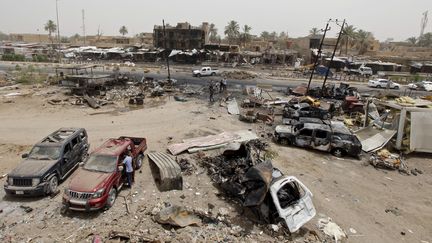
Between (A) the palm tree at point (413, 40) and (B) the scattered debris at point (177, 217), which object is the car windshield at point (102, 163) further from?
(A) the palm tree at point (413, 40)

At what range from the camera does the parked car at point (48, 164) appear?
34.0 feet

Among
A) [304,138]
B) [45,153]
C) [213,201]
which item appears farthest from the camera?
[304,138]

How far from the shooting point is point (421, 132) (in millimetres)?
17500

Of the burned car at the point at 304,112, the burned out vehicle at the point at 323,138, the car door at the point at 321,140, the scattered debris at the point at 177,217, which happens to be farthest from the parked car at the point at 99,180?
the burned car at the point at 304,112

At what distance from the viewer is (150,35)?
107 m

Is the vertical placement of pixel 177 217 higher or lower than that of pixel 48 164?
lower

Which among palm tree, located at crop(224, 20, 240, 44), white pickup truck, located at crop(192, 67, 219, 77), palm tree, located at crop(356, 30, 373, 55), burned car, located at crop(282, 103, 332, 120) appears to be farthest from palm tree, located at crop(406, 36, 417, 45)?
burned car, located at crop(282, 103, 332, 120)

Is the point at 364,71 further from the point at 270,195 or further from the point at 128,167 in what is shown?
the point at 128,167

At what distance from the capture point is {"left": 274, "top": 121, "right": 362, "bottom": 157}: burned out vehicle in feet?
54.1

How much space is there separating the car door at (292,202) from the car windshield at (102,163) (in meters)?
5.77

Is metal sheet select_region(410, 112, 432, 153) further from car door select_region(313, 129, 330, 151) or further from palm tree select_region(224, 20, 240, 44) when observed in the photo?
palm tree select_region(224, 20, 240, 44)

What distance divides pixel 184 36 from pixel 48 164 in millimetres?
66629

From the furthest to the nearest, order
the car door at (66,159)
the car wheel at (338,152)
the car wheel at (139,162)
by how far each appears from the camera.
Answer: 1. the car wheel at (338,152)
2. the car wheel at (139,162)
3. the car door at (66,159)

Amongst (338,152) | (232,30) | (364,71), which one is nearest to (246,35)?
(232,30)
